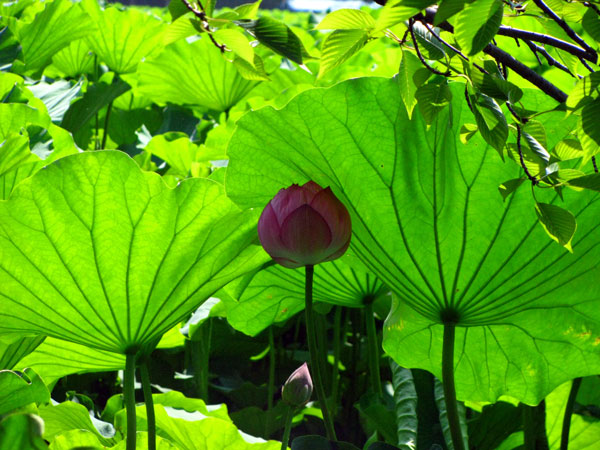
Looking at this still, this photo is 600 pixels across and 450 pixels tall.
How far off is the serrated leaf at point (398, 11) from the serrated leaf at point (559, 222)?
0.76 feet

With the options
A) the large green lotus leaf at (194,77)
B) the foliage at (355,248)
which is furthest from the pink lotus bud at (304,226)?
the large green lotus leaf at (194,77)

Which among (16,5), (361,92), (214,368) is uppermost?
(16,5)

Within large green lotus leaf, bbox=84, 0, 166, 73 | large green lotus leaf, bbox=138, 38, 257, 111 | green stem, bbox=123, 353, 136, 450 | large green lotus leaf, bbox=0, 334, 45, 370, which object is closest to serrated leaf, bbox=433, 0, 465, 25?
green stem, bbox=123, 353, 136, 450

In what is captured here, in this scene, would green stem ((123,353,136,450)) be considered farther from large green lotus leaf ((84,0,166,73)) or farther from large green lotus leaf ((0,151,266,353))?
large green lotus leaf ((84,0,166,73))

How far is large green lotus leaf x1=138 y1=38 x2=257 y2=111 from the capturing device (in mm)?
1715

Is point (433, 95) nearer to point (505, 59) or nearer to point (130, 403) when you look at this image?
point (505, 59)

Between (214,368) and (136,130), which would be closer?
(214,368)

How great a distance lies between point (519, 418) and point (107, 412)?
600 millimetres

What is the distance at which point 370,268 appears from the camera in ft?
2.63

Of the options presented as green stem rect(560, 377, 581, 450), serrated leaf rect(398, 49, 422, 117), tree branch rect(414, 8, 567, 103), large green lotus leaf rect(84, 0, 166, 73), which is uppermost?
large green lotus leaf rect(84, 0, 166, 73)

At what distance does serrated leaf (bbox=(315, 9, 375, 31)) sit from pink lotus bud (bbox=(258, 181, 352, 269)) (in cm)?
24

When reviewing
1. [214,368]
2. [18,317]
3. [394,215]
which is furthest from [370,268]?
[214,368]

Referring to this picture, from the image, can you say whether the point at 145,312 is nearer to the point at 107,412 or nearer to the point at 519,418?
the point at 107,412

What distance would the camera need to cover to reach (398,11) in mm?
389
